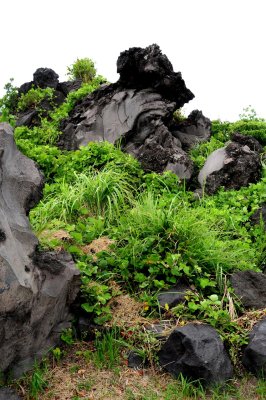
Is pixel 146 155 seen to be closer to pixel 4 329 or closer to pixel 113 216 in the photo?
pixel 113 216

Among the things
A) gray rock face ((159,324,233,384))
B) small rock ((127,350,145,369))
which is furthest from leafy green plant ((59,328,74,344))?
gray rock face ((159,324,233,384))

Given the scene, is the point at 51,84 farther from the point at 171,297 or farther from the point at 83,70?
the point at 171,297

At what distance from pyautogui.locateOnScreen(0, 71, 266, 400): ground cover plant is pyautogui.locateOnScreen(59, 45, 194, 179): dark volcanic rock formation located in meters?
1.99

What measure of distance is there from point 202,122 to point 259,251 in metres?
6.13

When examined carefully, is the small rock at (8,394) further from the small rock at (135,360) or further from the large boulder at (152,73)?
the large boulder at (152,73)

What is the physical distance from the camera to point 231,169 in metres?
9.55

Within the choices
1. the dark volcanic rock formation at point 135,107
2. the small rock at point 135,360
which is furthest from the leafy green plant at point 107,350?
the dark volcanic rock formation at point 135,107

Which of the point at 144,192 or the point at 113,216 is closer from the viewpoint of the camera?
the point at 113,216

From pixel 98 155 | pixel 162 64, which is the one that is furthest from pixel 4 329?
pixel 162 64

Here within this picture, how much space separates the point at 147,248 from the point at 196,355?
157 centimetres

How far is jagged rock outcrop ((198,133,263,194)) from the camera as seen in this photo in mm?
9477

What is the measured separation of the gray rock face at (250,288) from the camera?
568 centimetres

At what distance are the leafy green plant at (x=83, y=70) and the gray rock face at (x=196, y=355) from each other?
13.0 m

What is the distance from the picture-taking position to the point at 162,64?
11422 millimetres
